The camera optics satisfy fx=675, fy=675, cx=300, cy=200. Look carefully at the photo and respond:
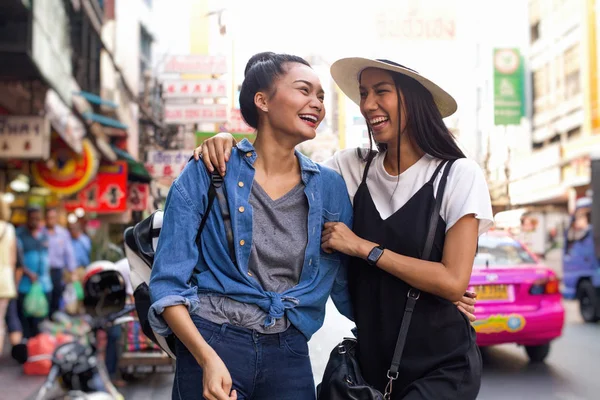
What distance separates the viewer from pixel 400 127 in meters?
2.34

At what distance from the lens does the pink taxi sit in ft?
22.4

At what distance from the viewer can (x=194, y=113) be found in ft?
22.6

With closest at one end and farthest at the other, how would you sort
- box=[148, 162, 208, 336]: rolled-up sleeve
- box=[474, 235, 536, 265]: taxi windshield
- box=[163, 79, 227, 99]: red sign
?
box=[148, 162, 208, 336]: rolled-up sleeve → box=[163, 79, 227, 99]: red sign → box=[474, 235, 536, 265]: taxi windshield

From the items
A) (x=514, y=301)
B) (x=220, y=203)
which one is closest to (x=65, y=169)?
(x=514, y=301)

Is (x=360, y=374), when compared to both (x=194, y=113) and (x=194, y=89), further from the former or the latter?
(x=194, y=89)

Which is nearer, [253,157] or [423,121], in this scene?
[253,157]

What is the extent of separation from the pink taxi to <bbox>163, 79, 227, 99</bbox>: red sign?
3153 millimetres

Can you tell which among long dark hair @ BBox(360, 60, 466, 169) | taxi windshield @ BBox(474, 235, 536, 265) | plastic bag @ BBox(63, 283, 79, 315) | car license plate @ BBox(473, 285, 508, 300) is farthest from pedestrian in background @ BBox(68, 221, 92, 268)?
long dark hair @ BBox(360, 60, 466, 169)

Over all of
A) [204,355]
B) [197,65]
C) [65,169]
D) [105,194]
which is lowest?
[204,355]

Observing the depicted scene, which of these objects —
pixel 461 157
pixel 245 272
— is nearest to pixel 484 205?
pixel 461 157

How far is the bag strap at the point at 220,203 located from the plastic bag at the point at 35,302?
7.10m

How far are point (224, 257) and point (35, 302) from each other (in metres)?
7.22

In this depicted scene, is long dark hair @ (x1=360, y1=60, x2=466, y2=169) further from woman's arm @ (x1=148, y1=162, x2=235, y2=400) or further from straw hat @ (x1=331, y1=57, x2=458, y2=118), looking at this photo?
woman's arm @ (x1=148, y1=162, x2=235, y2=400)

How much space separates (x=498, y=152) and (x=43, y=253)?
5.80 metres
